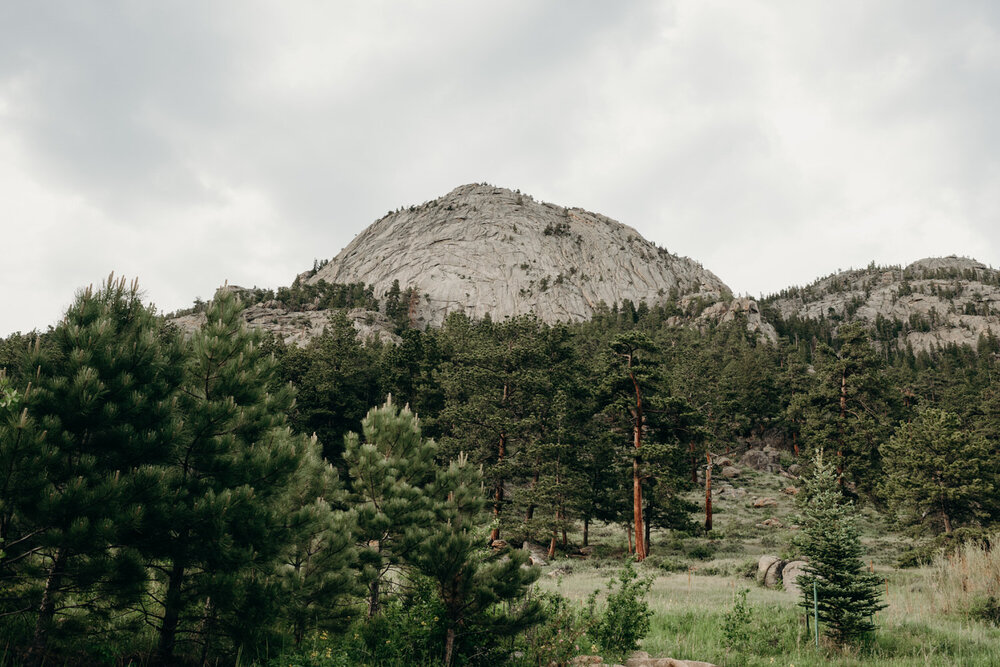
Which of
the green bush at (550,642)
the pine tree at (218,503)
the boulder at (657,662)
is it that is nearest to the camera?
the pine tree at (218,503)

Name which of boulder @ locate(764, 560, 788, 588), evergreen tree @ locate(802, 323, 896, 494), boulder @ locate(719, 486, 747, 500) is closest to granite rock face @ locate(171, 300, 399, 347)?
boulder @ locate(719, 486, 747, 500)

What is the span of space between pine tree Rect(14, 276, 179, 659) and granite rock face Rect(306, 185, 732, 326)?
117584mm

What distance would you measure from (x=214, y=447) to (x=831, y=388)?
113 feet

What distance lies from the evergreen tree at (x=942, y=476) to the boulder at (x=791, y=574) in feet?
28.2

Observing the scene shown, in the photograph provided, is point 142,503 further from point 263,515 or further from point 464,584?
point 464,584

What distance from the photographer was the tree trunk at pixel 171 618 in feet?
24.1

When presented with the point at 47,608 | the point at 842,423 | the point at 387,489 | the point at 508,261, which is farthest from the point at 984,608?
the point at 508,261

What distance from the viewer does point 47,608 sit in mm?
6375

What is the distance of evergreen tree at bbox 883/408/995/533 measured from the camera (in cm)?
2180

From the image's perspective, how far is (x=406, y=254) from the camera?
158 metres

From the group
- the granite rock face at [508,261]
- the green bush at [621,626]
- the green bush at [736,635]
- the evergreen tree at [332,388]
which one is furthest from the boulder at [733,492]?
the granite rock face at [508,261]

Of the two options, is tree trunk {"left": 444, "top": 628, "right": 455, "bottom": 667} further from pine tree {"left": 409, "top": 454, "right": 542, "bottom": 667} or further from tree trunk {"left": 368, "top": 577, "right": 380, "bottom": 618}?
tree trunk {"left": 368, "top": 577, "right": 380, "bottom": 618}

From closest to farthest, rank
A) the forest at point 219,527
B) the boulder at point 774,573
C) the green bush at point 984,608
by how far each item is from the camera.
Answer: the forest at point 219,527
the green bush at point 984,608
the boulder at point 774,573

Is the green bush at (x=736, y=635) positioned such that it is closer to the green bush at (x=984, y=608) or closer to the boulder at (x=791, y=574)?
the green bush at (x=984, y=608)
